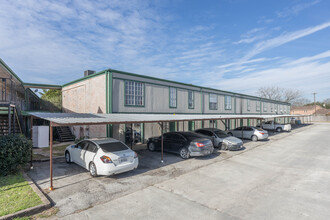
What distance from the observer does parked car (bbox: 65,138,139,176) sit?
25.4 feet

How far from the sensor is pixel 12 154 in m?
7.93

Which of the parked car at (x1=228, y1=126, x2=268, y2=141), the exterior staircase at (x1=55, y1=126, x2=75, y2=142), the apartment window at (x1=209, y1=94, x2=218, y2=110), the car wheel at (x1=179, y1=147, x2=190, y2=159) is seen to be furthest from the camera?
the apartment window at (x1=209, y1=94, x2=218, y2=110)

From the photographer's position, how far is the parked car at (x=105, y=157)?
7.73 meters

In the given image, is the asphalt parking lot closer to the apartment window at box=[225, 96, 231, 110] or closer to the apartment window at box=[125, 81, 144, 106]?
the apartment window at box=[125, 81, 144, 106]

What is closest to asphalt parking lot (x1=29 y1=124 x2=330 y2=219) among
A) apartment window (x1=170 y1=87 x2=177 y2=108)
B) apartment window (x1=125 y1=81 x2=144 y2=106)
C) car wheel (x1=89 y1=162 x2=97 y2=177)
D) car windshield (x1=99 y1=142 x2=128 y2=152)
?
car wheel (x1=89 y1=162 x2=97 y2=177)

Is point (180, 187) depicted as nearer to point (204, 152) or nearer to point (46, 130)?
point (204, 152)

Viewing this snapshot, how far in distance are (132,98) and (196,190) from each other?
10.5 metres

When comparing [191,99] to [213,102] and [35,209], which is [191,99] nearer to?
[213,102]

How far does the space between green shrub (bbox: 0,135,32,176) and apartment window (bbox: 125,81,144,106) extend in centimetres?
806

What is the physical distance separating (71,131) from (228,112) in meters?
21.6

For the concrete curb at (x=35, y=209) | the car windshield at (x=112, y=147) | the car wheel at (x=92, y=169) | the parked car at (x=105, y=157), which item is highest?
the car windshield at (x=112, y=147)

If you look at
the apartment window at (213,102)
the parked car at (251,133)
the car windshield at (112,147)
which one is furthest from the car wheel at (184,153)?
the apartment window at (213,102)

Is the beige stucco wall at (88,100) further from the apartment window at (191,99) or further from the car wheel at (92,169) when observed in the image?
the apartment window at (191,99)

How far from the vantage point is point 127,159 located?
8273 millimetres
